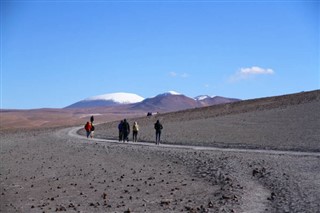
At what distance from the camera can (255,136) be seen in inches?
1339

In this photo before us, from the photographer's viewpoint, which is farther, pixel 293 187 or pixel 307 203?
pixel 293 187

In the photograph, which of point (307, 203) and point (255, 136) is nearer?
point (307, 203)

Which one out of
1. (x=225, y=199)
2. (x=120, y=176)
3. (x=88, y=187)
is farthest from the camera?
(x=120, y=176)

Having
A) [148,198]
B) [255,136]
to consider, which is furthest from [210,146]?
[148,198]

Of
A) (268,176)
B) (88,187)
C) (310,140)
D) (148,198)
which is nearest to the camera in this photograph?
(148,198)

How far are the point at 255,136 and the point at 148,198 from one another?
19633 millimetres

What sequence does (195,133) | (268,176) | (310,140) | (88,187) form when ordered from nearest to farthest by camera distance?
1. (268,176)
2. (88,187)
3. (310,140)
4. (195,133)

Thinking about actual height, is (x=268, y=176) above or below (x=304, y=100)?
below

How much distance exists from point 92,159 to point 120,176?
630 cm

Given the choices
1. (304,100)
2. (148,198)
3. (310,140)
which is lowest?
(148,198)

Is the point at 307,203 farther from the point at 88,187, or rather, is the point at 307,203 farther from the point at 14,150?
the point at 14,150

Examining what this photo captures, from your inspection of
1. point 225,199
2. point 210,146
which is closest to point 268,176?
point 225,199

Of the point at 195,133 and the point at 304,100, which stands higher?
the point at 304,100

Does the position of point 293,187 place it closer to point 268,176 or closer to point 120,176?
point 268,176
